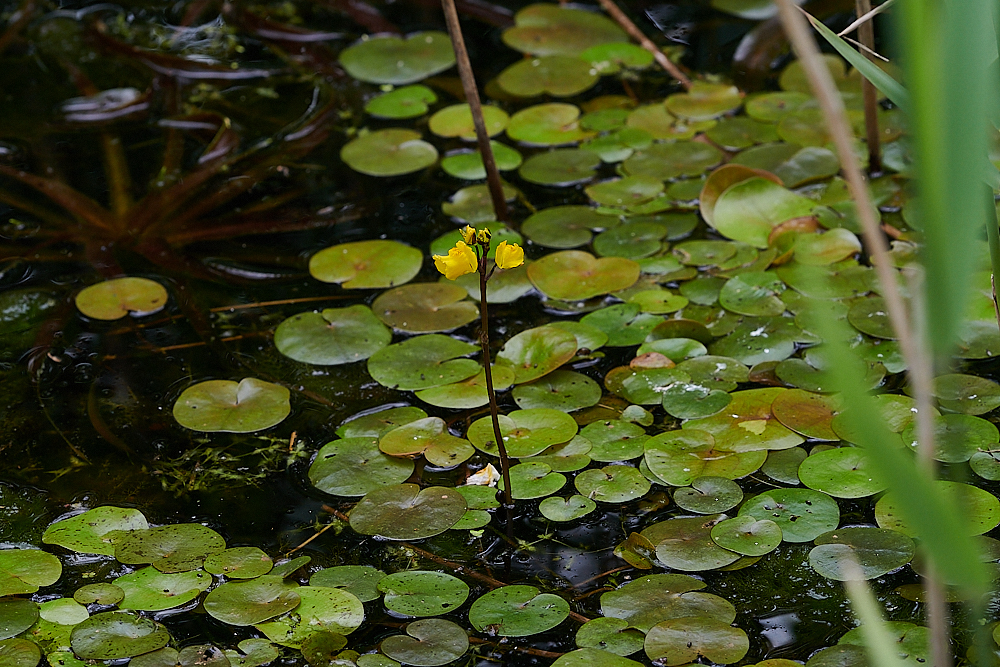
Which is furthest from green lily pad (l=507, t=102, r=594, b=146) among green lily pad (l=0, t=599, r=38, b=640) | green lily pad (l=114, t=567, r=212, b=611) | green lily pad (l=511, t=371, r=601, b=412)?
green lily pad (l=0, t=599, r=38, b=640)

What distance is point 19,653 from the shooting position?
1.27 metres

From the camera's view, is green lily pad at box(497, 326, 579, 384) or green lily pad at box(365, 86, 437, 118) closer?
green lily pad at box(497, 326, 579, 384)

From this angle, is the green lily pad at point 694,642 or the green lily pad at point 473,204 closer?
the green lily pad at point 694,642

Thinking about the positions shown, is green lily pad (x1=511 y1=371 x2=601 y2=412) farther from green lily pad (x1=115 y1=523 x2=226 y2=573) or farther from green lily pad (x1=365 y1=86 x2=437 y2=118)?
green lily pad (x1=365 y1=86 x2=437 y2=118)

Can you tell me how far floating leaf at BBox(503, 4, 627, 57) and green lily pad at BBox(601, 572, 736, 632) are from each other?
1937mm

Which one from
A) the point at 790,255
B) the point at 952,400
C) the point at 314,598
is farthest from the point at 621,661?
the point at 790,255

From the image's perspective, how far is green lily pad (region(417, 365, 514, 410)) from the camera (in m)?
1.69

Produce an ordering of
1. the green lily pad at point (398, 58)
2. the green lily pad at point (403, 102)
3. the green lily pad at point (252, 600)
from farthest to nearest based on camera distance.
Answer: the green lily pad at point (398, 58)
the green lily pad at point (403, 102)
the green lily pad at point (252, 600)

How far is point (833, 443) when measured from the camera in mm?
1579

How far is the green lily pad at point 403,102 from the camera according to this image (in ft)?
8.64

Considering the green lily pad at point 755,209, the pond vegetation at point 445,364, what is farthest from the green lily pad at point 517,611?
the green lily pad at point 755,209

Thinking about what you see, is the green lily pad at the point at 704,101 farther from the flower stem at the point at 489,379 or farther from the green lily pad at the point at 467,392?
the flower stem at the point at 489,379

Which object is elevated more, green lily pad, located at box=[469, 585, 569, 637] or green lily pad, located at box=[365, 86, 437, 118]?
green lily pad, located at box=[365, 86, 437, 118]

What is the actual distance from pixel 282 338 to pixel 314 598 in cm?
→ 68
